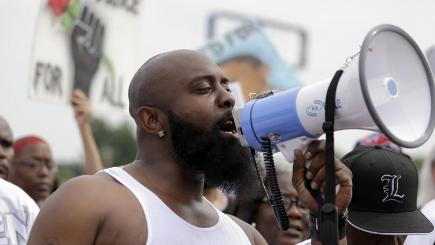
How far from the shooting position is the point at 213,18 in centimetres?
1304

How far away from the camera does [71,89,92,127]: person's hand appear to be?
6.33m

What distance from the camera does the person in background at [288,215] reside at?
A: 15.9 ft

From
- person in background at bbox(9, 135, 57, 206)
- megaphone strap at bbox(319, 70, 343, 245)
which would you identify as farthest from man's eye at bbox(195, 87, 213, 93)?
person in background at bbox(9, 135, 57, 206)

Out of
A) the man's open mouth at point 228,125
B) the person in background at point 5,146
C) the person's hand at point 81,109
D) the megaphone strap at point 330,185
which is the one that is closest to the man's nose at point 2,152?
the person in background at point 5,146

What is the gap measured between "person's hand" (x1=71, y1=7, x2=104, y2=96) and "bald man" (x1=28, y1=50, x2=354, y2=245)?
11.5 ft

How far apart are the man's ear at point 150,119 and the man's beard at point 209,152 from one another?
5 centimetres

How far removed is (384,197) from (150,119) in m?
0.89

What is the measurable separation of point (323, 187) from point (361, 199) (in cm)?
81

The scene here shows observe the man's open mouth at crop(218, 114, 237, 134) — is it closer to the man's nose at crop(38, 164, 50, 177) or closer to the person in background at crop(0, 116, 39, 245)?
the person in background at crop(0, 116, 39, 245)

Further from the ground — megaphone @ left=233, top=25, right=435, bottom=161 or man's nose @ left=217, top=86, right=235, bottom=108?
megaphone @ left=233, top=25, right=435, bottom=161

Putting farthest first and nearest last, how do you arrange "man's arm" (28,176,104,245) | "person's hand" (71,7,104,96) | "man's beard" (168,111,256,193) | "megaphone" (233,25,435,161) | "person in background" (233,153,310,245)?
"person's hand" (71,7,104,96), "person in background" (233,153,310,245), "man's beard" (168,111,256,193), "man's arm" (28,176,104,245), "megaphone" (233,25,435,161)

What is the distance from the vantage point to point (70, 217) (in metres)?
2.80

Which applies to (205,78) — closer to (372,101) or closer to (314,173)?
(314,173)

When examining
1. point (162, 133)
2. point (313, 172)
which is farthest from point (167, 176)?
point (313, 172)
